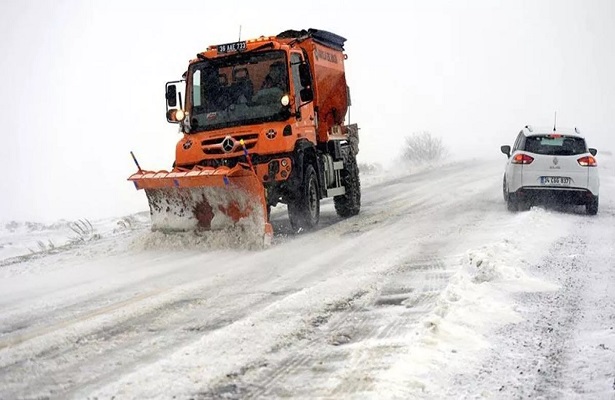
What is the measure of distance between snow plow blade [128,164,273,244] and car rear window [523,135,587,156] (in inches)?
230

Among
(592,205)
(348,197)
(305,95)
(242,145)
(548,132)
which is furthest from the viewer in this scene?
(348,197)

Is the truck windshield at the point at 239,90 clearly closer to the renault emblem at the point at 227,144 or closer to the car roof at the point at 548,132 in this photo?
the renault emblem at the point at 227,144

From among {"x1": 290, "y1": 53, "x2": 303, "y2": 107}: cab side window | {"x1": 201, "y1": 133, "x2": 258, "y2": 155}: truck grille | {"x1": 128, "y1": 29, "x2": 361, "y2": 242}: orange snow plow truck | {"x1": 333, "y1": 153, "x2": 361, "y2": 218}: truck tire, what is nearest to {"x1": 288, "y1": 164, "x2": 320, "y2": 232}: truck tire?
{"x1": 128, "y1": 29, "x2": 361, "y2": 242}: orange snow plow truck

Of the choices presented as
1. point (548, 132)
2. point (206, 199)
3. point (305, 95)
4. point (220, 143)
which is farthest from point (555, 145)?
point (206, 199)

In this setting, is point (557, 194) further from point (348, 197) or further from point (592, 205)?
point (348, 197)

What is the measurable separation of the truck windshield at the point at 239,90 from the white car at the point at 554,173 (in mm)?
4818

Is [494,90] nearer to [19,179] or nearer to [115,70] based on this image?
[115,70]

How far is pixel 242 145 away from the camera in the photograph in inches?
347

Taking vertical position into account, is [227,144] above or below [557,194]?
above

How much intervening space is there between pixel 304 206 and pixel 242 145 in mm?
1577

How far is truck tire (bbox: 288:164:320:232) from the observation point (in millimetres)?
9734

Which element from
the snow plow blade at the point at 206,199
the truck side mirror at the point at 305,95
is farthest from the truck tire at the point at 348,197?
the snow plow blade at the point at 206,199

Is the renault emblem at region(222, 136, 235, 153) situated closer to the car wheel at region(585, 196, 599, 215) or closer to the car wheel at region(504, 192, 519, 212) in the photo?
the car wheel at region(504, 192, 519, 212)

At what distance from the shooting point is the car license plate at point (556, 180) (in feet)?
37.2
